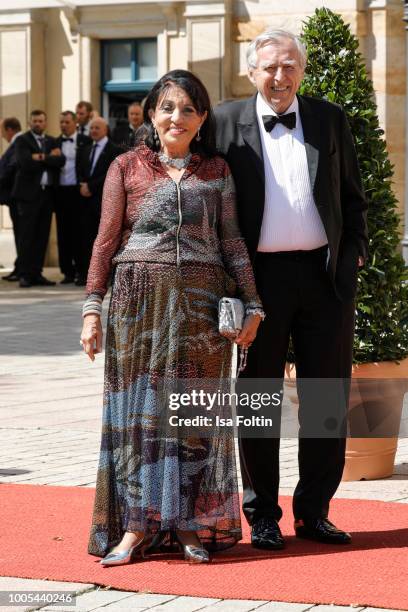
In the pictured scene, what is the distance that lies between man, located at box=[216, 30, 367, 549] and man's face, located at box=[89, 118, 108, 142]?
12484 millimetres

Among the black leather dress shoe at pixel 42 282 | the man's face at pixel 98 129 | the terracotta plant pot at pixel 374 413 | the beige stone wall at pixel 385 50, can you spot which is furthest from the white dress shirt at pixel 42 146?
the terracotta plant pot at pixel 374 413

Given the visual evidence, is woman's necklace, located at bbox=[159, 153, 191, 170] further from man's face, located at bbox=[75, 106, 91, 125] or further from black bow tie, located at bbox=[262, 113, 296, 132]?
man's face, located at bbox=[75, 106, 91, 125]

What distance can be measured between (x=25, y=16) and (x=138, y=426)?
684 inches

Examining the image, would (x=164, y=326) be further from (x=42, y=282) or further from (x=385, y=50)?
(x=385, y=50)

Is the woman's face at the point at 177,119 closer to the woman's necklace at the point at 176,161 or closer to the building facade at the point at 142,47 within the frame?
the woman's necklace at the point at 176,161

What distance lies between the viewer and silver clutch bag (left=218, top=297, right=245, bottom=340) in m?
5.73

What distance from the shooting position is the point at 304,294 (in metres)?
6.04

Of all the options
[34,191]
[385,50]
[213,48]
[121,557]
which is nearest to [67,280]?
[34,191]

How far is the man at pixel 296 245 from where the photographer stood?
601 cm

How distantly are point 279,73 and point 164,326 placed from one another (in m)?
1.11

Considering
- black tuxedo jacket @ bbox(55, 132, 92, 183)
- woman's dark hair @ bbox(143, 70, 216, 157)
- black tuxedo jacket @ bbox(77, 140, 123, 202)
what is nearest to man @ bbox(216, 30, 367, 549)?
woman's dark hair @ bbox(143, 70, 216, 157)

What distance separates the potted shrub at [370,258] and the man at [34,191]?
12.1 metres

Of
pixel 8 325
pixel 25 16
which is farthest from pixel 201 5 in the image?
pixel 8 325

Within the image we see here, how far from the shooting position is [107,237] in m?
5.87
